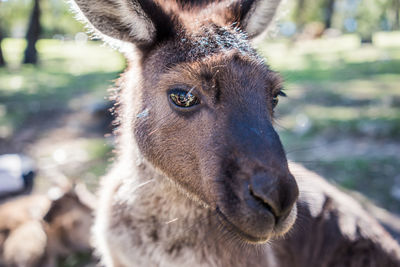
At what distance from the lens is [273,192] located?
234cm

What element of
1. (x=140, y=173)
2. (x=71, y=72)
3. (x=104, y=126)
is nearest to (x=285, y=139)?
(x=104, y=126)

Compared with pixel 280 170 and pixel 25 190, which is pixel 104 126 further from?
pixel 280 170

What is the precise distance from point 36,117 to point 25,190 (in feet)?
14.0

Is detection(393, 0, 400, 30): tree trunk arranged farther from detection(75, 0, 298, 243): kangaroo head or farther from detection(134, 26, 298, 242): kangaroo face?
detection(134, 26, 298, 242): kangaroo face

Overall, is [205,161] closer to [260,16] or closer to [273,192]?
A: [273,192]

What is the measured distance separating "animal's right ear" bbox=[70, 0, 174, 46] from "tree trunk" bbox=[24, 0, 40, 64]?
798 inches

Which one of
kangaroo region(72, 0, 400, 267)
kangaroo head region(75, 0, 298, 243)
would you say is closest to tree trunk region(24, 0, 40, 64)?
kangaroo region(72, 0, 400, 267)

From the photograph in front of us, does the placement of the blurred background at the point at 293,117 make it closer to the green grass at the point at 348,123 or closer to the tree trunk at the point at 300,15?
the green grass at the point at 348,123

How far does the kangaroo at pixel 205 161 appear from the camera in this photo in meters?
2.54

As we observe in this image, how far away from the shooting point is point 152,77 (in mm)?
3242

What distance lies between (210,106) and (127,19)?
105cm

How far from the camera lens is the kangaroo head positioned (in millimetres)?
2451

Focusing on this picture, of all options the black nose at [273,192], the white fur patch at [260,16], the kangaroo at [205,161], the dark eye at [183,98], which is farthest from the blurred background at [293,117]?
the black nose at [273,192]

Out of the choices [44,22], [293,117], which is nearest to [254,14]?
[293,117]
